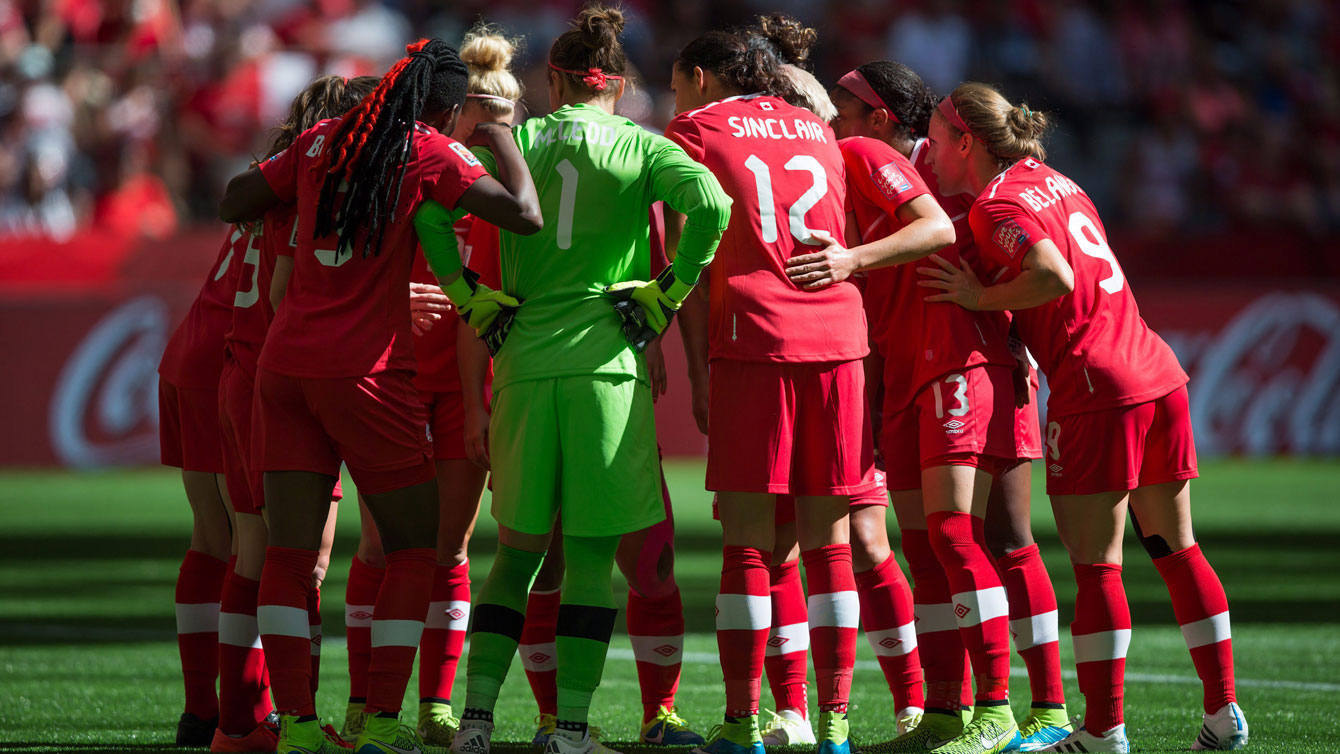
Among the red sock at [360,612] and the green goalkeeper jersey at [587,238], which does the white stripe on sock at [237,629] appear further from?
the green goalkeeper jersey at [587,238]

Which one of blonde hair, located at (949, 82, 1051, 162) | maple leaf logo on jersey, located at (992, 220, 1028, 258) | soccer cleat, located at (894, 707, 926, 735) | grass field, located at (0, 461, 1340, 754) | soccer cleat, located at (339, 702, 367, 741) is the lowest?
grass field, located at (0, 461, 1340, 754)

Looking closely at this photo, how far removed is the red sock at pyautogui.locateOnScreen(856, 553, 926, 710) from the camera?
513 cm

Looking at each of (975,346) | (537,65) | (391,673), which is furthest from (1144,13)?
(391,673)

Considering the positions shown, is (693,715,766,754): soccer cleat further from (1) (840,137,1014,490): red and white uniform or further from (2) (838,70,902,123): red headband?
(2) (838,70,902,123): red headband

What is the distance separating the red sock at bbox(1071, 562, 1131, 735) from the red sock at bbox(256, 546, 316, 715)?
234 centimetres

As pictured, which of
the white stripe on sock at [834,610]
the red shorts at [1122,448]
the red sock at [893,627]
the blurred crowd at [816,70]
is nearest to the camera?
the white stripe on sock at [834,610]

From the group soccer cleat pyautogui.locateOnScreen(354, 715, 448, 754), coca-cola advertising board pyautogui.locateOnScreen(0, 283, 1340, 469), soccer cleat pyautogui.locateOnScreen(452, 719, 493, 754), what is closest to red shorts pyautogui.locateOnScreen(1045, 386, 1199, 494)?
soccer cleat pyautogui.locateOnScreen(452, 719, 493, 754)

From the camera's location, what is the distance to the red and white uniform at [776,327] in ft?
15.5

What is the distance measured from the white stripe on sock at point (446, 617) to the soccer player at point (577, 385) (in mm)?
710

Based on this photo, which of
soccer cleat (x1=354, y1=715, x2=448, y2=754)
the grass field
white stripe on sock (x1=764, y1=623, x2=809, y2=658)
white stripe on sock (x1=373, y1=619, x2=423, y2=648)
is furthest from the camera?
the grass field

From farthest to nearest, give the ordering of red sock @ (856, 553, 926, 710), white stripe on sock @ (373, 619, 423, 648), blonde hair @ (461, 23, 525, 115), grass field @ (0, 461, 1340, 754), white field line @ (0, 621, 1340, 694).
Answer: white field line @ (0, 621, 1340, 694), grass field @ (0, 461, 1340, 754), blonde hair @ (461, 23, 525, 115), red sock @ (856, 553, 926, 710), white stripe on sock @ (373, 619, 423, 648)

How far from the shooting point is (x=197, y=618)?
17.3 ft

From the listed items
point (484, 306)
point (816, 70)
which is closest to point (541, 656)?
point (484, 306)

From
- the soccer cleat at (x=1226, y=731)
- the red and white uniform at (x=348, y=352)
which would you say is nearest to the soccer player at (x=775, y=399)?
the red and white uniform at (x=348, y=352)
